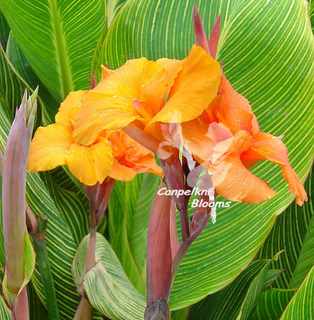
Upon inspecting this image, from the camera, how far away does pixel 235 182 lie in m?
0.49

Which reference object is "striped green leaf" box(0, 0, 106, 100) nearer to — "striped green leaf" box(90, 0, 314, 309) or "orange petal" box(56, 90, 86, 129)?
"striped green leaf" box(90, 0, 314, 309)

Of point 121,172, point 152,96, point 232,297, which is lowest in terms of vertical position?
point 232,297

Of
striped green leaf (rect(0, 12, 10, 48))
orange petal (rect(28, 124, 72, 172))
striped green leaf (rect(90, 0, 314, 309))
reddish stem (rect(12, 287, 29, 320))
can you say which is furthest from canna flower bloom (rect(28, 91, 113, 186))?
striped green leaf (rect(0, 12, 10, 48))

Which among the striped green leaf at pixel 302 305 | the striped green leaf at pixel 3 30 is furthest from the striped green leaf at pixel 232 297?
the striped green leaf at pixel 3 30

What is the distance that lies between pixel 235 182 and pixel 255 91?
1.24 feet

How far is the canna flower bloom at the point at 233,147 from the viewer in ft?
1.61

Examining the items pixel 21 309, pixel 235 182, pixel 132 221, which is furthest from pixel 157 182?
pixel 235 182

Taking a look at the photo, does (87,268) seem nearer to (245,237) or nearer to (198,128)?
(245,237)

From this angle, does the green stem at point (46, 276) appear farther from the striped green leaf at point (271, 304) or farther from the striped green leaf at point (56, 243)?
the striped green leaf at point (271, 304)

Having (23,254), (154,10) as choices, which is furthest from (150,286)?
(154,10)

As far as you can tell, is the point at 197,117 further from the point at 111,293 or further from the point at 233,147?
the point at 111,293

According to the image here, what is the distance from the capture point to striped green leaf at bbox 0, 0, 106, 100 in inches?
37.7

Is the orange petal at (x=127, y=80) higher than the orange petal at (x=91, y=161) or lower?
higher

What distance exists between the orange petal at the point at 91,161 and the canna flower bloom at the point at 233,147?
0.12m
